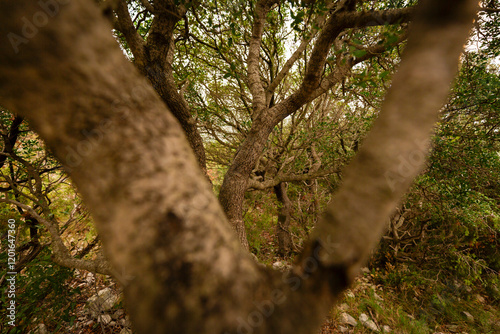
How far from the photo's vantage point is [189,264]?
22.0 inches

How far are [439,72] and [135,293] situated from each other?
44.3 inches

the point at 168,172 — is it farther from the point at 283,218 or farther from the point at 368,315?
the point at 283,218

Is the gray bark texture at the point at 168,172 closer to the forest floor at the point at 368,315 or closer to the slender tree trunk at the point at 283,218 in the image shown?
the forest floor at the point at 368,315

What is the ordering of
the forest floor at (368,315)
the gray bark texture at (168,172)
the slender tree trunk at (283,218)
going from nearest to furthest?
the gray bark texture at (168,172) < the forest floor at (368,315) < the slender tree trunk at (283,218)

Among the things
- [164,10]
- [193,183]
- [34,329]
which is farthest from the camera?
[34,329]

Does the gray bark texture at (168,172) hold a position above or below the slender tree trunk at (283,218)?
above

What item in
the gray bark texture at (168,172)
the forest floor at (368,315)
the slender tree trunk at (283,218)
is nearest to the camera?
the gray bark texture at (168,172)

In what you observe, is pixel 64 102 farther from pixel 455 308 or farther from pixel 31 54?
pixel 455 308

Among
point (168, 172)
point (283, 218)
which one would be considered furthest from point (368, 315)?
point (168, 172)

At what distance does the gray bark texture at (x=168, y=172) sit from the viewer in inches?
21.0

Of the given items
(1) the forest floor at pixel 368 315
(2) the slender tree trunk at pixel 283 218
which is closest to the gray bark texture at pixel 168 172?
(1) the forest floor at pixel 368 315

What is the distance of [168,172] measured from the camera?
62 cm

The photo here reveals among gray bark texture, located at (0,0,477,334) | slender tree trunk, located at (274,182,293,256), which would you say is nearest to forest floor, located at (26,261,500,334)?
slender tree trunk, located at (274,182,293,256)

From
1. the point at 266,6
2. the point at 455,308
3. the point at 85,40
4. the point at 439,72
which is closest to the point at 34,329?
the point at 85,40
